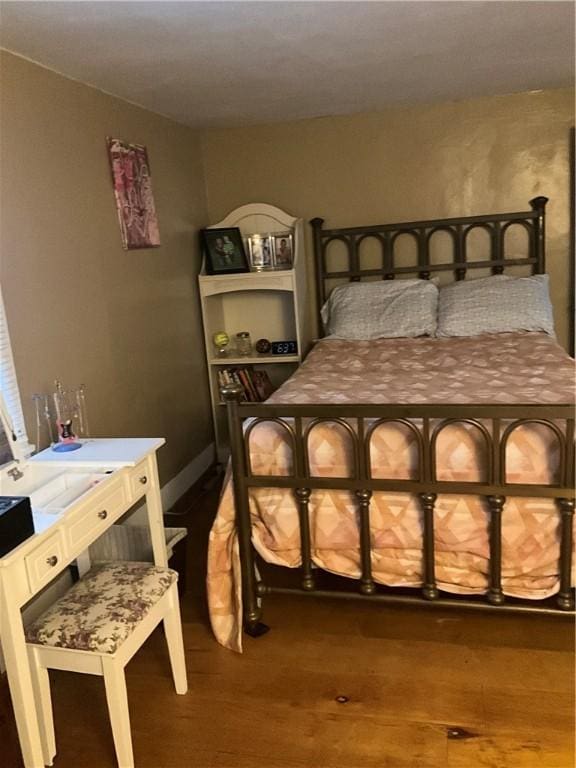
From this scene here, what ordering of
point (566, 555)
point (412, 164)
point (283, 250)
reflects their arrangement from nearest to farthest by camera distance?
point (566, 555) → point (412, 164) → point (283, 250)

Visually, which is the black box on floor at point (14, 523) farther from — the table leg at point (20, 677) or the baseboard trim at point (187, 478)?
the baseboard trim at point (187, 478)

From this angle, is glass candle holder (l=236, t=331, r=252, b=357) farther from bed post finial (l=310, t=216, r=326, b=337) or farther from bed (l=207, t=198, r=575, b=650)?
bed (l=207, t=198, r=575, b=650)

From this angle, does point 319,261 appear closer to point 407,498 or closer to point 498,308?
point 498,308

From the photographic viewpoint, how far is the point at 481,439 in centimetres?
198

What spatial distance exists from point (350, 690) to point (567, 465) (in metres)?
0.93

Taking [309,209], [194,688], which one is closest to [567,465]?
[194,688]

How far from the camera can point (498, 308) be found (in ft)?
11.2

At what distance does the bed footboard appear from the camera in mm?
1867

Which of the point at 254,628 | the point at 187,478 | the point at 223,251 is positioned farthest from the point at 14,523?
the point at 223,251

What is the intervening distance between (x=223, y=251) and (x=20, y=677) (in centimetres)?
276

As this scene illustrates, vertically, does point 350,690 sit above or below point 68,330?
below

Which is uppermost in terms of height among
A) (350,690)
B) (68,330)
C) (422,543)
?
(68,330)

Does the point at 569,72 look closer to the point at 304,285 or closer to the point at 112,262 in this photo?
the point at 304,285

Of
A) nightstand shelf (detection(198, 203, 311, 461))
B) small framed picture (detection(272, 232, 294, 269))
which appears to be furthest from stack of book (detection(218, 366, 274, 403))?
small framed picture (detection(272, 232, 294, 269))
